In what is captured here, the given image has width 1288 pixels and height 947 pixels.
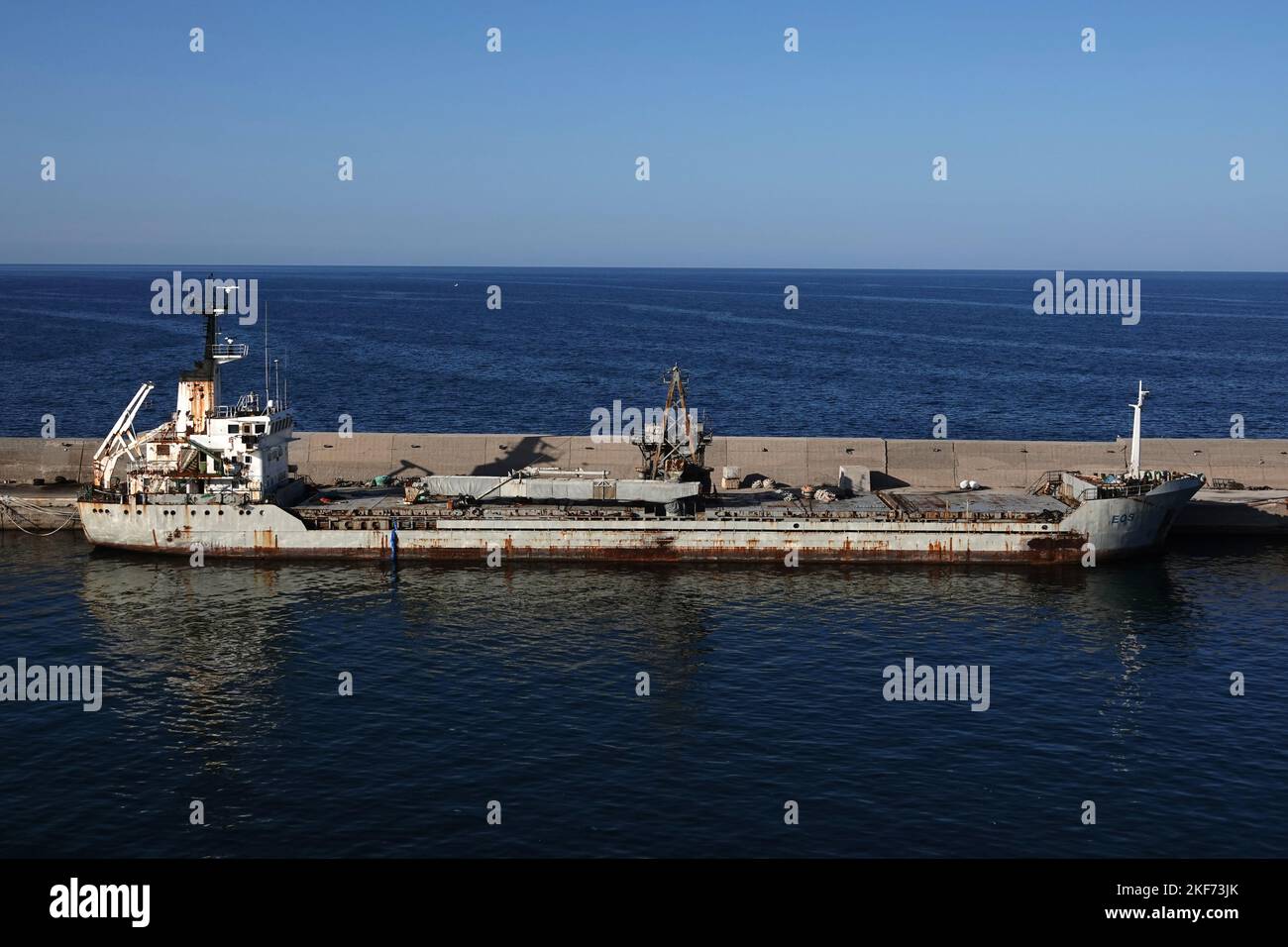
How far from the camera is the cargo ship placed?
60938 mm

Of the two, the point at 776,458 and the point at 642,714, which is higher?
the point at 776,458

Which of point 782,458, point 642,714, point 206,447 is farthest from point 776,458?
point 642,714

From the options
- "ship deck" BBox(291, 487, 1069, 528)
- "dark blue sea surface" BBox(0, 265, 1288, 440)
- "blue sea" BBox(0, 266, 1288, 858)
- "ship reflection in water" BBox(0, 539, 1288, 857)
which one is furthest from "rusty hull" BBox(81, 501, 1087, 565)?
"dark blue sea surface" BBox(0, 265, 1288, 440)

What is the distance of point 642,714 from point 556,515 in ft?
77.5

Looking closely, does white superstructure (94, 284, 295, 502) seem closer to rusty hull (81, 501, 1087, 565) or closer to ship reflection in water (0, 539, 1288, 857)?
rusty hull (81, 501, 1087, 565)

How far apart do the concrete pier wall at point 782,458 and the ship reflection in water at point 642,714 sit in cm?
1499

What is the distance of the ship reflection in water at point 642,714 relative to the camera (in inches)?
1271

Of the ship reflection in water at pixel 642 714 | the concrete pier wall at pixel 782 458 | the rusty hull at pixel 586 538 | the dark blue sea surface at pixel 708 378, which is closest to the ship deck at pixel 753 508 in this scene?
the rusty hull at pixel 586 538

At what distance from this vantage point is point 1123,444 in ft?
246

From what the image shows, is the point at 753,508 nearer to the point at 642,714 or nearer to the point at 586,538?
the point at 586,538

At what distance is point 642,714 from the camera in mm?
40438

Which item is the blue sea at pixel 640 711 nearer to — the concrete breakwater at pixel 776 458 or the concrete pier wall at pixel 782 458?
the concrete breakwater at pixel 776 458
